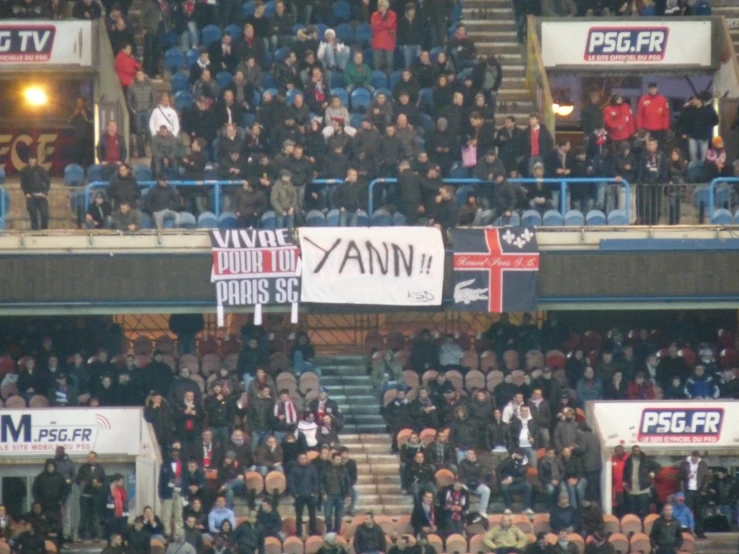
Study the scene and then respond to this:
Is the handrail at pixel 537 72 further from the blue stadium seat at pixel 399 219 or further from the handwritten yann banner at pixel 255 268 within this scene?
the handwritten yann banner at pixel 255 268

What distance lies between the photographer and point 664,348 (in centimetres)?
3033

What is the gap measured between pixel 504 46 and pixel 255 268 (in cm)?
772

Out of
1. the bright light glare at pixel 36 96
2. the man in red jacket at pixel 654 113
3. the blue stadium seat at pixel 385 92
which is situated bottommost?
the man in red jacket at pixel 654 113

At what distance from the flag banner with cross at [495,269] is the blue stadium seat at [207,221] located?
3.23 m

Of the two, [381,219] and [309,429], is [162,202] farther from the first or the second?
[309,429]

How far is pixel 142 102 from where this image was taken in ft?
100.0

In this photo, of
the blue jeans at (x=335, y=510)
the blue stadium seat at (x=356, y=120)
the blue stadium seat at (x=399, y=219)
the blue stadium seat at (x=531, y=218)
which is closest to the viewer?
the blue jeans at (x=335, y=510)

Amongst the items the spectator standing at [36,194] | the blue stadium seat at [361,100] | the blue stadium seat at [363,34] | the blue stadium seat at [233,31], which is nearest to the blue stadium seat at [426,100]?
the blue stadium seat at [361,100]

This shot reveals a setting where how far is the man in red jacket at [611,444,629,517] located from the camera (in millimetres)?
27359

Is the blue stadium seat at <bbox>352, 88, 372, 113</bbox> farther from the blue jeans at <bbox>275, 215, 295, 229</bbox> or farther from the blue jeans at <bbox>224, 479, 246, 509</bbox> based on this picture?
the blue jeans at <bbox>224, 479, 246, 509</bbox>

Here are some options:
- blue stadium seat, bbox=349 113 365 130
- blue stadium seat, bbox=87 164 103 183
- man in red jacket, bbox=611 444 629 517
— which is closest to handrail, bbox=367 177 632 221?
blue stadium seat, bbox=349 113 365 130

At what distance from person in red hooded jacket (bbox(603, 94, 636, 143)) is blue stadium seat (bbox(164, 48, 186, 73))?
6447 mm

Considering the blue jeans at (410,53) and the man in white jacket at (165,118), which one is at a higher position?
the blue jeans at (410,53)

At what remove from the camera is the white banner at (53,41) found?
103 ft
